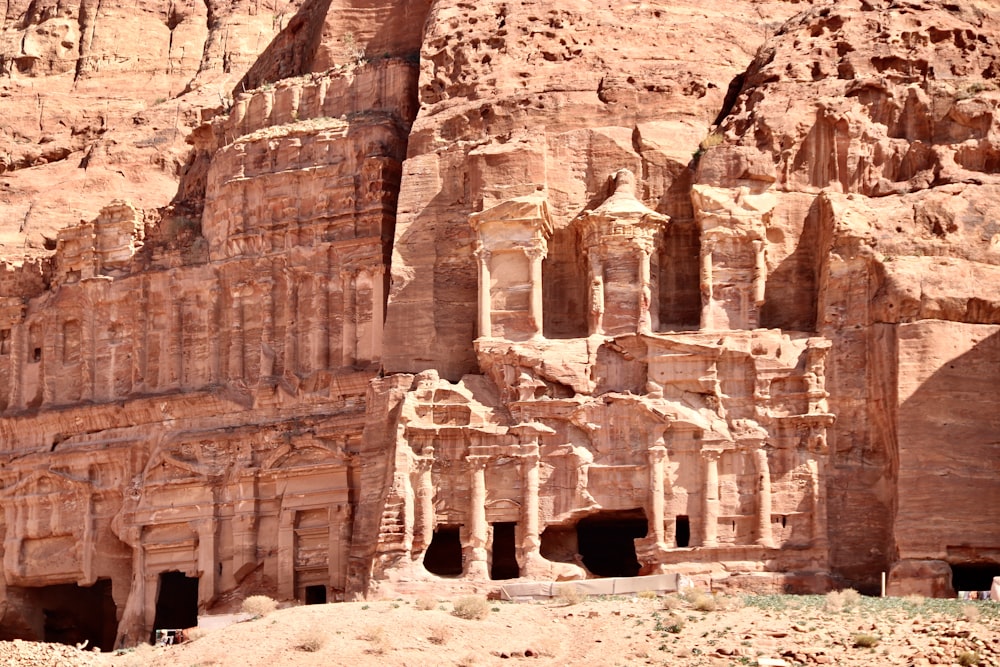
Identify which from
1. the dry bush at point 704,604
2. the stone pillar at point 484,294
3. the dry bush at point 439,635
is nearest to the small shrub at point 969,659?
the dry bush at point 704,604

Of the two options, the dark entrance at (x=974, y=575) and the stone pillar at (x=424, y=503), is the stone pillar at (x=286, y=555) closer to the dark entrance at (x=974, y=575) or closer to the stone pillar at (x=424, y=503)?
the stone pillar at (x=424, y=503)

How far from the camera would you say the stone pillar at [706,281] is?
48.6 m

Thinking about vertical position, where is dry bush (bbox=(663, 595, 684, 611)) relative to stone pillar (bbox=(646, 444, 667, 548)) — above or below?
below

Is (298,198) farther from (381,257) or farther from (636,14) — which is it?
(636,14)

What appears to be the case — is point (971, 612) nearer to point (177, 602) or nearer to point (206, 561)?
point (206, 561)

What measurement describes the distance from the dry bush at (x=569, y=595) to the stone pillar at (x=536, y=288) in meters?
6.97

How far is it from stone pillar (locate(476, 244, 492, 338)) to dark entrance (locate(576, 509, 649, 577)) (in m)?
4.66

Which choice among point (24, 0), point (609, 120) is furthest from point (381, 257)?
point (24, 0)

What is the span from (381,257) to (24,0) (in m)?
26.1

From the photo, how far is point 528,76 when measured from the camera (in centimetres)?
5322

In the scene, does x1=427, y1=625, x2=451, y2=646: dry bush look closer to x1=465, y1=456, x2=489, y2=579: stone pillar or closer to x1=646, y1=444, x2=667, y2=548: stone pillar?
x1=465, y1=456, x2=489, y2=579: stone pillar

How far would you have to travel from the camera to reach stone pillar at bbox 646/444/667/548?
46.4m

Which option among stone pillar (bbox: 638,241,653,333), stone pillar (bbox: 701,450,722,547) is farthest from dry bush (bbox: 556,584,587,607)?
stone pillar (bbox: 638,241,653,333)

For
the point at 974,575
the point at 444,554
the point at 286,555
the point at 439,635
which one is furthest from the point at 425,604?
the point at 974,575
